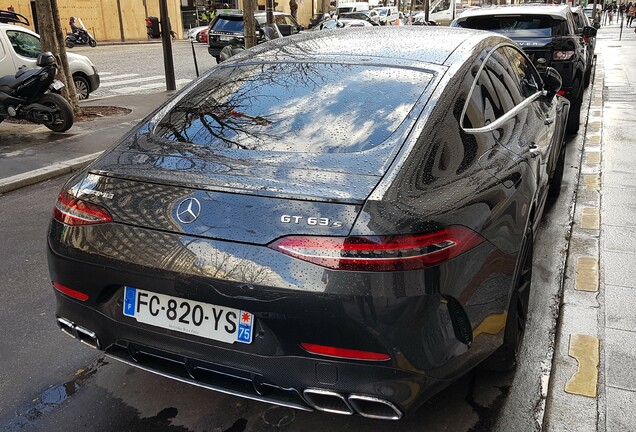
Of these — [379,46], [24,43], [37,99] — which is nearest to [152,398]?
[379,46]

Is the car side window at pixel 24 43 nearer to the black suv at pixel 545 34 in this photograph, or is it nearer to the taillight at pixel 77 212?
the black suv at pixel 545 34

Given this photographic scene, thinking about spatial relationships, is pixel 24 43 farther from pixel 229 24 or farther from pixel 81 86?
pixel 229 24

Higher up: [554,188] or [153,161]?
[153,161]

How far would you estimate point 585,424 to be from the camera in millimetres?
2775

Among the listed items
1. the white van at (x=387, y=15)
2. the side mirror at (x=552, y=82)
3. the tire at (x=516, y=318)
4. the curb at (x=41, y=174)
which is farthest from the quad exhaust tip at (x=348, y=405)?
the white van at (x=387, y=15)

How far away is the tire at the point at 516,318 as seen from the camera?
9.56 feet

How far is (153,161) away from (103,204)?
0.93 feet

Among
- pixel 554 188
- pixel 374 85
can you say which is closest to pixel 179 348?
pixel 374 85

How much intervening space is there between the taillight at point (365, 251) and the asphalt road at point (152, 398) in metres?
1.01

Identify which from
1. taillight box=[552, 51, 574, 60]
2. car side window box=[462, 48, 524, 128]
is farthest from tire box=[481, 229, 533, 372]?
taillight box=[552, 51, 574, 60]

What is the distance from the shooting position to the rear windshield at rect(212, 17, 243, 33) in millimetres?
20656

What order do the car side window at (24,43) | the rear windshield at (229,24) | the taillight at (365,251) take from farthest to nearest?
the rear windshield at (229,24)
the car side window at (24,43)
the taillight at (365,251)

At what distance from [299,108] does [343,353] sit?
4.16 ft

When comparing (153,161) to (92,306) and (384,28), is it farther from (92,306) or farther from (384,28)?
(384,28)
